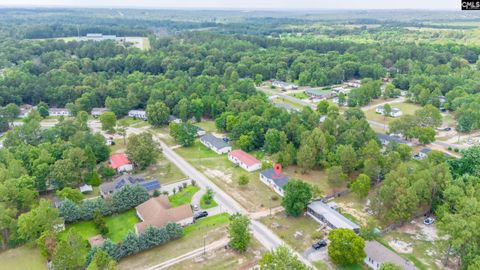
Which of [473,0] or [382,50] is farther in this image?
[382,50]

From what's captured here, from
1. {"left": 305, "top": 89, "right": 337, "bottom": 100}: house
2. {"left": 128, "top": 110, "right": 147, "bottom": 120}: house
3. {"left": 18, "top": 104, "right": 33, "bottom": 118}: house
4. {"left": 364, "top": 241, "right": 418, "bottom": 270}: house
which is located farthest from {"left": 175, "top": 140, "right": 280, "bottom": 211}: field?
{"left": 18, "top": 104, "right": 33, "bottom": 118}: house

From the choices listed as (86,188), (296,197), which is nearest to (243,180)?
(296,197)

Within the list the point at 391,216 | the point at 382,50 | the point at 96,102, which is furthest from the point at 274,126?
the point at 382,50

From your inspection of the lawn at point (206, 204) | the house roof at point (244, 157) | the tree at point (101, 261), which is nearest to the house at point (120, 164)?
the lawn at point (206, 204)

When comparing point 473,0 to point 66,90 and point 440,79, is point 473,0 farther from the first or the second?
point 66,90

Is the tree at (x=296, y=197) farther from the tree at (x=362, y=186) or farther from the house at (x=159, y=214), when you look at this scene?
the house at (x=159, y=214)

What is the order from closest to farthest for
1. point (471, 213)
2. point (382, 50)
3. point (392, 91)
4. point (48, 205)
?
point (471, 213) → point (48, 205) → point (392, 91) → point (382, 50)

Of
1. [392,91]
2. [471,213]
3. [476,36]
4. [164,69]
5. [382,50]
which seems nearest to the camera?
[471,213]
